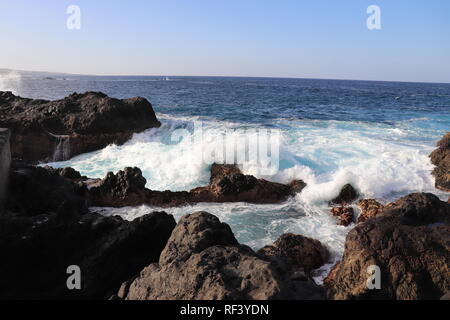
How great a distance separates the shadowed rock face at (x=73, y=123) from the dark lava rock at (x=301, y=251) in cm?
1035

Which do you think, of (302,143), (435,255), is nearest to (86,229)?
(435,255)

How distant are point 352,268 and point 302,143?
10485 mm

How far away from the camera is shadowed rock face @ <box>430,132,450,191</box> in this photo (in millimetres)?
10166

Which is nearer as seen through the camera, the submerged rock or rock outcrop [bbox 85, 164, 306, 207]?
the submerged rock

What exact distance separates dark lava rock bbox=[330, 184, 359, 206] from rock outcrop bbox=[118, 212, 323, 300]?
5755 millimetres

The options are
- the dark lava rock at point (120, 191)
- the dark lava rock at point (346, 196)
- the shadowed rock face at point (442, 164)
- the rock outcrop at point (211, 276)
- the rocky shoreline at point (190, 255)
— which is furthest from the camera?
the shadowed rock face at point (442, 164)

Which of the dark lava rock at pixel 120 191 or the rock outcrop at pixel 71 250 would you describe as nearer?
the rock outcrop at pixel 71 250

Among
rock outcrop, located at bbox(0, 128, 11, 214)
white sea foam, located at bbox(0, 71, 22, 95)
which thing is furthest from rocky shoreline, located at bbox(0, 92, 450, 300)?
white sea foam, located at bbox(0, 71, 22, 95)

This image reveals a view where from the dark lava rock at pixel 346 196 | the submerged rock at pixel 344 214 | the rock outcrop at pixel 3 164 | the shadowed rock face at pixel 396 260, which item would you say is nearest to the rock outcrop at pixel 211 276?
the shadowed rock face at pixel 396 260

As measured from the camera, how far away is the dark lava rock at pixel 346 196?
925cm

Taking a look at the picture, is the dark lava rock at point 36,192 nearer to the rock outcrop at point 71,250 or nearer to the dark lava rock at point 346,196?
the rock outcrop at point 71,250

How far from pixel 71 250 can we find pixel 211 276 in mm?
2831

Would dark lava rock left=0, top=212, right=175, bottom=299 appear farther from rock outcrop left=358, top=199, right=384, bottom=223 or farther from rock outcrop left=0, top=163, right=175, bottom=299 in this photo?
rock outcrop left=358, top=199, right=384, bottom=223

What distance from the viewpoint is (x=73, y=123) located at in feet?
48.1
